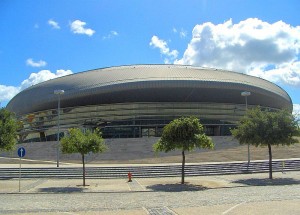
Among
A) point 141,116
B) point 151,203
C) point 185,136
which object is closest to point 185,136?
point 185,136

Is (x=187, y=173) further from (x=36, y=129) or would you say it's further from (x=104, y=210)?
(x=36, y=129)

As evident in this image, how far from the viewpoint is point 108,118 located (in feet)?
229

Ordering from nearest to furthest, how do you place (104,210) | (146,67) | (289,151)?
(104,210), (289,151), (146,67)

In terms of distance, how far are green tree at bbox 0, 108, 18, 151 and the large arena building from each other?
123ft

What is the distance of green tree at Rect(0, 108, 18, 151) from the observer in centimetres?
2708

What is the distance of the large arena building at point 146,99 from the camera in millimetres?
66312

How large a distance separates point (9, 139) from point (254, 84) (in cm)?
5177

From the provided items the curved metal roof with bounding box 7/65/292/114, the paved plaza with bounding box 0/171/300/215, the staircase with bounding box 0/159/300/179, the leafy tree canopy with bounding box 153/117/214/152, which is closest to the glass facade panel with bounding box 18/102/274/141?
the curved metal roof with bounding box 7/65/292/114

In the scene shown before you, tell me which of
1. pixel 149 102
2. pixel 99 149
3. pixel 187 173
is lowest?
pixel 187 173

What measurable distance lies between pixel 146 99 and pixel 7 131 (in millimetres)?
42747

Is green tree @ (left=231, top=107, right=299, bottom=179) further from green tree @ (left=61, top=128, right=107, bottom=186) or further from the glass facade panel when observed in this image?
the glass facade panel

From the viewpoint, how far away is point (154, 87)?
65.2m

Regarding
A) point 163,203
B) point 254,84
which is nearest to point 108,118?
point 254,84

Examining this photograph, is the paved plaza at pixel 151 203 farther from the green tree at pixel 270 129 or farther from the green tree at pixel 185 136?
the green tree at pixel 270 129
